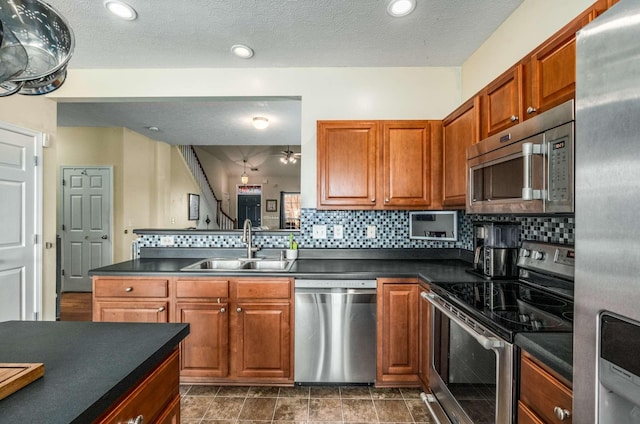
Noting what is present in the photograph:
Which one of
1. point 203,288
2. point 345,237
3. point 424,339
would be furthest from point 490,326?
point 203,288

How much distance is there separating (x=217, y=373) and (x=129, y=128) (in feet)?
14.0

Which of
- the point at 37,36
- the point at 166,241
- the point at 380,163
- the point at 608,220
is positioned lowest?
the point at 166,241

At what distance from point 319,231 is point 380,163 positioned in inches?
32.5

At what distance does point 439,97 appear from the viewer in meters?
2.84

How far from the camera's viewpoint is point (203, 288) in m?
2.26

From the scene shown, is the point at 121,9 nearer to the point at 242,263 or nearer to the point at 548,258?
the point at 242,263

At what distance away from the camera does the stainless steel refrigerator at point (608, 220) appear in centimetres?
55

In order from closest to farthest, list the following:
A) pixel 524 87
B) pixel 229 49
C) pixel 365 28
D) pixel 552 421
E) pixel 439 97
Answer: pixel 552 421 → pixel 524 87 → pixel 365 28 → pixel 229 49 → pixel 439 97

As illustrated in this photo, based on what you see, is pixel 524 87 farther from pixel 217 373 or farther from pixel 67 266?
pixel 67 266

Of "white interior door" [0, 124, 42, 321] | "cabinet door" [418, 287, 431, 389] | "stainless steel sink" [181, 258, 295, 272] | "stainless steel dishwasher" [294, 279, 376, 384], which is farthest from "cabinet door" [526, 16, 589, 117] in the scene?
"white interior door" [0, 124, 42, 321]

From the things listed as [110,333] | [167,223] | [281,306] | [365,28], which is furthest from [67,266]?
[365,28]

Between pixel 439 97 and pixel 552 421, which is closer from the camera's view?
pixel 552 421

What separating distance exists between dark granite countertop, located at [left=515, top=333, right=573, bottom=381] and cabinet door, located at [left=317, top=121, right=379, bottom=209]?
1549 mm

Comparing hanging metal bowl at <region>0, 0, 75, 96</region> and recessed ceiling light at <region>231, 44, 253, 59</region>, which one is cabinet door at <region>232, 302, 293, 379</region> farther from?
recessed ceiling light at <region>231, 44, 253, 59</region>
